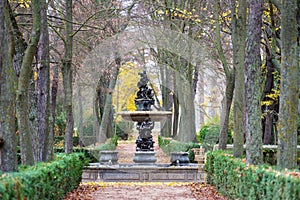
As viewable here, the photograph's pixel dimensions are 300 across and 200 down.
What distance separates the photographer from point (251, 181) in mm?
8625

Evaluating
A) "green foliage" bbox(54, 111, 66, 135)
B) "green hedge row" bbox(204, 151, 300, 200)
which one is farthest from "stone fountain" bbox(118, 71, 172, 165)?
"green foliage" bbox(54, 111, 66, 135)

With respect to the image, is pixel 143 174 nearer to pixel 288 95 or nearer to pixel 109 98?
pixel 288 95

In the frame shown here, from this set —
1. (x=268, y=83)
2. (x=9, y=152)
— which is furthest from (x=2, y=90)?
(x=268, y=83)

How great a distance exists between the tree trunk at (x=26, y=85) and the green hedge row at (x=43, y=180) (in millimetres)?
405

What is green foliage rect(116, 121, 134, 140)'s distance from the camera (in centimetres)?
4831

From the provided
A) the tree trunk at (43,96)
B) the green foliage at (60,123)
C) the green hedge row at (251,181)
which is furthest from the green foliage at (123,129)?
the tree trunk at (43,96)

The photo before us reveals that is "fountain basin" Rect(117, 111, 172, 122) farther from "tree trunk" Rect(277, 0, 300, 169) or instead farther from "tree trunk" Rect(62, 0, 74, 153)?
"tree trunk" Rect(277, 0, 300, 169)

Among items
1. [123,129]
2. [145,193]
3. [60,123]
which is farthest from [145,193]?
[123,129]

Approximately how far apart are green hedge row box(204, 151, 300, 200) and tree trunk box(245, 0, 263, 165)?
0.37m

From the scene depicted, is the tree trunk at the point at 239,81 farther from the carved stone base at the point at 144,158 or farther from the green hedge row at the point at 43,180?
the carved stone base at the point at 144,158

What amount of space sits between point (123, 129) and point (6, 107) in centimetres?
4104

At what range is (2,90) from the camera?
24.9ft

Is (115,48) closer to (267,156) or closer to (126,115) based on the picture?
(126,115)

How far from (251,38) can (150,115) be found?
37.2 ft
